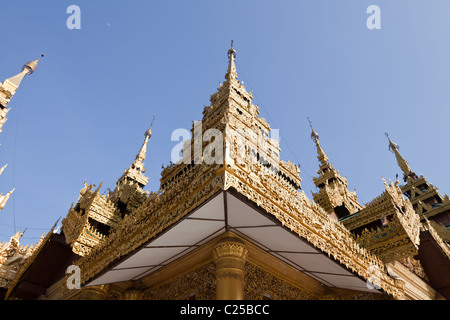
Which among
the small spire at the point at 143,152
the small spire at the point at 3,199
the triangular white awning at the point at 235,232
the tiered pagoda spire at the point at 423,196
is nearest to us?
the triangular white awning at the point at 235,232

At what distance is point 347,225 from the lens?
11633mm

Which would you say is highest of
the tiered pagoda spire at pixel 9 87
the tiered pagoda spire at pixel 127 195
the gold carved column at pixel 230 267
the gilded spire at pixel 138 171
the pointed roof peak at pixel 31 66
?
the pointed roof peak at pixel 31 66

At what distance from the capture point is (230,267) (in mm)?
5367

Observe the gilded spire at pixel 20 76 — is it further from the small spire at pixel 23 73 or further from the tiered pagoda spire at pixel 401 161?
the tiered pagoda spire at pixel 401 161

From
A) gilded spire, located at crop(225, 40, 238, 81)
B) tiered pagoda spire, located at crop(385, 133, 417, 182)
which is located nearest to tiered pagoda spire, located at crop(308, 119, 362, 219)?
gilded spire, located at crop(225, 40, 238, 81)

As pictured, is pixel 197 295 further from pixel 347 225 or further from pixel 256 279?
pixel 347 225

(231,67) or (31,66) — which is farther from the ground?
(31,66)

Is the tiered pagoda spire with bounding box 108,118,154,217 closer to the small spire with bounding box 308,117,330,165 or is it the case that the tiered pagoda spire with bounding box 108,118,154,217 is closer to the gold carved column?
the gold carved column

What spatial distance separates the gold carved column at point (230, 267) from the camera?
5035 mm

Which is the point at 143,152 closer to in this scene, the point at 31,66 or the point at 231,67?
the point at 231,67

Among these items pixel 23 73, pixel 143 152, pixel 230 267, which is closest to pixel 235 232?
pixel 230 267

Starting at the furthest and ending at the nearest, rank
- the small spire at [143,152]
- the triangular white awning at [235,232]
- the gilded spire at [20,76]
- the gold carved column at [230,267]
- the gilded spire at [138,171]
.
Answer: the gilded spire at [20,76] < the small spire at [143,152] < the gilded spire at [138,171] < the triangular white awning at [235,232] < the gold carved column at [230,267]

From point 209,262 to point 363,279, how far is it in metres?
3.63

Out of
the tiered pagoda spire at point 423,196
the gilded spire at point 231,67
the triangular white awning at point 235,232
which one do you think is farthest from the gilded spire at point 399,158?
the triangular white awning at point 235,232
